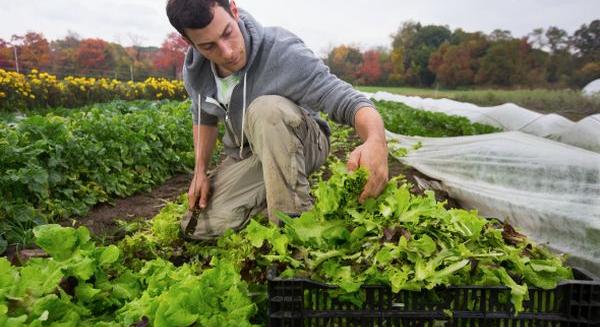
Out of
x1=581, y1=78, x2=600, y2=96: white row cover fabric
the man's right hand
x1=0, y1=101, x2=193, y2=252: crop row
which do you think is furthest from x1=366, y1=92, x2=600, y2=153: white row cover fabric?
x1=0, y1=101, x2=193, y2=252: crop row

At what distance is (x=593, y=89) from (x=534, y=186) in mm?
3295

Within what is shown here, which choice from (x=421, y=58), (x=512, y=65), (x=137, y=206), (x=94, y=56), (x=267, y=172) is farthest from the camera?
(x=94, y=56)

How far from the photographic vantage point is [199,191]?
2984 mm

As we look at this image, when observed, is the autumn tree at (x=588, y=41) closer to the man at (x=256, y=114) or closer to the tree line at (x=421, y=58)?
the tree line at (x=421, y=58)

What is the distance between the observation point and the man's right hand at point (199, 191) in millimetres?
2955

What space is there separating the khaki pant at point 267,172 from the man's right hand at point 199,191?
0.16 feet

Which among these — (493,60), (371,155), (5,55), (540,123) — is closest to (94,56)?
(5,55)

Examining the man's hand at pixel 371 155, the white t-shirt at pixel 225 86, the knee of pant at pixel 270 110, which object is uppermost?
the white t-shirt at pixel 225 86


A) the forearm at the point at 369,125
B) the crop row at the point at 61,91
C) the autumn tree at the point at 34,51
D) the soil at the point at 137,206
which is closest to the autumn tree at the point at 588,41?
the soil at the point at 137,206

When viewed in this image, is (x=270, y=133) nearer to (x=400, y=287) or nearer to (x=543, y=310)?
(x=400, y=287)

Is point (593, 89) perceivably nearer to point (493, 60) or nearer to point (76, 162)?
point (493, 60)

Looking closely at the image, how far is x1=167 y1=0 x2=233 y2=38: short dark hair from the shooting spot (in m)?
2.27

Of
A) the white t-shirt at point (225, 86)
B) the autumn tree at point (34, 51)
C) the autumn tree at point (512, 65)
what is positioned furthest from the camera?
the autumn tree at point (34, 51)

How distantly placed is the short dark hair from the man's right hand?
3.18ft
